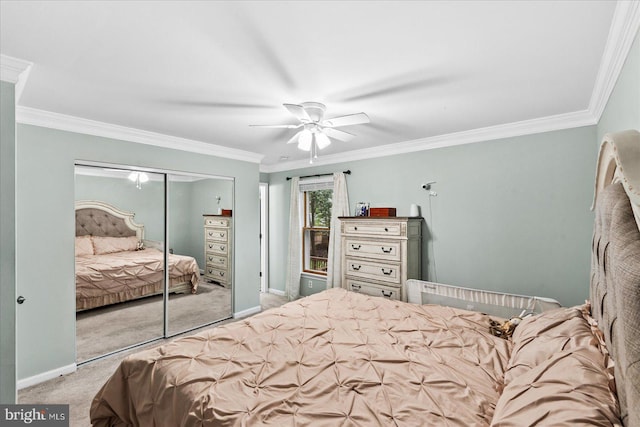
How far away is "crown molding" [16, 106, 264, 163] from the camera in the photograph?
288 cm

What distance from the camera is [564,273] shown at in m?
3.11

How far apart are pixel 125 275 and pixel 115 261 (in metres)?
0.21

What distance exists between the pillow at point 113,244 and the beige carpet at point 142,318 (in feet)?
2.16

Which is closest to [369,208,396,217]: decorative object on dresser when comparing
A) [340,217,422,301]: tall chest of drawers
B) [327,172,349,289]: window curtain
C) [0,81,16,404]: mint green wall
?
[340,217,422,301]: tall chest of drawers

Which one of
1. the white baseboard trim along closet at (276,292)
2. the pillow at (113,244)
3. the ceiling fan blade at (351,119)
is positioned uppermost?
the ceiling fan blade at (351,119)

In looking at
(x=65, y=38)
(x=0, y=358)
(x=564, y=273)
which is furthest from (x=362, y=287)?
(x=65, y=38)

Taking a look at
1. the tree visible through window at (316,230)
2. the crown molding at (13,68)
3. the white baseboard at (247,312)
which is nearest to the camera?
the crown molding at (13,68)

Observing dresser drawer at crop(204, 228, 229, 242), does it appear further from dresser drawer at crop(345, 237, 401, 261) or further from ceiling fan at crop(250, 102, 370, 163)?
ceiling fan at crop(250, 102, 370, 163)

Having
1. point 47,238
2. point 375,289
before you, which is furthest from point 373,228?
point 47,238

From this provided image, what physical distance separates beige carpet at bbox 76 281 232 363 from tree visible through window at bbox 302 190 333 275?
5.34 feet

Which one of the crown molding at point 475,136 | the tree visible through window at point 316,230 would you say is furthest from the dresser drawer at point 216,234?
the crown molding at point 475,136

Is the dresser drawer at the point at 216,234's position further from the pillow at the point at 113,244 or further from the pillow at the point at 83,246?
the pillow at the point at 83,246

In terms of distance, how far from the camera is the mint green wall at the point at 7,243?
193 cm

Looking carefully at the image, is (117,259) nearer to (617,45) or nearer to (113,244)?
(113,244)
